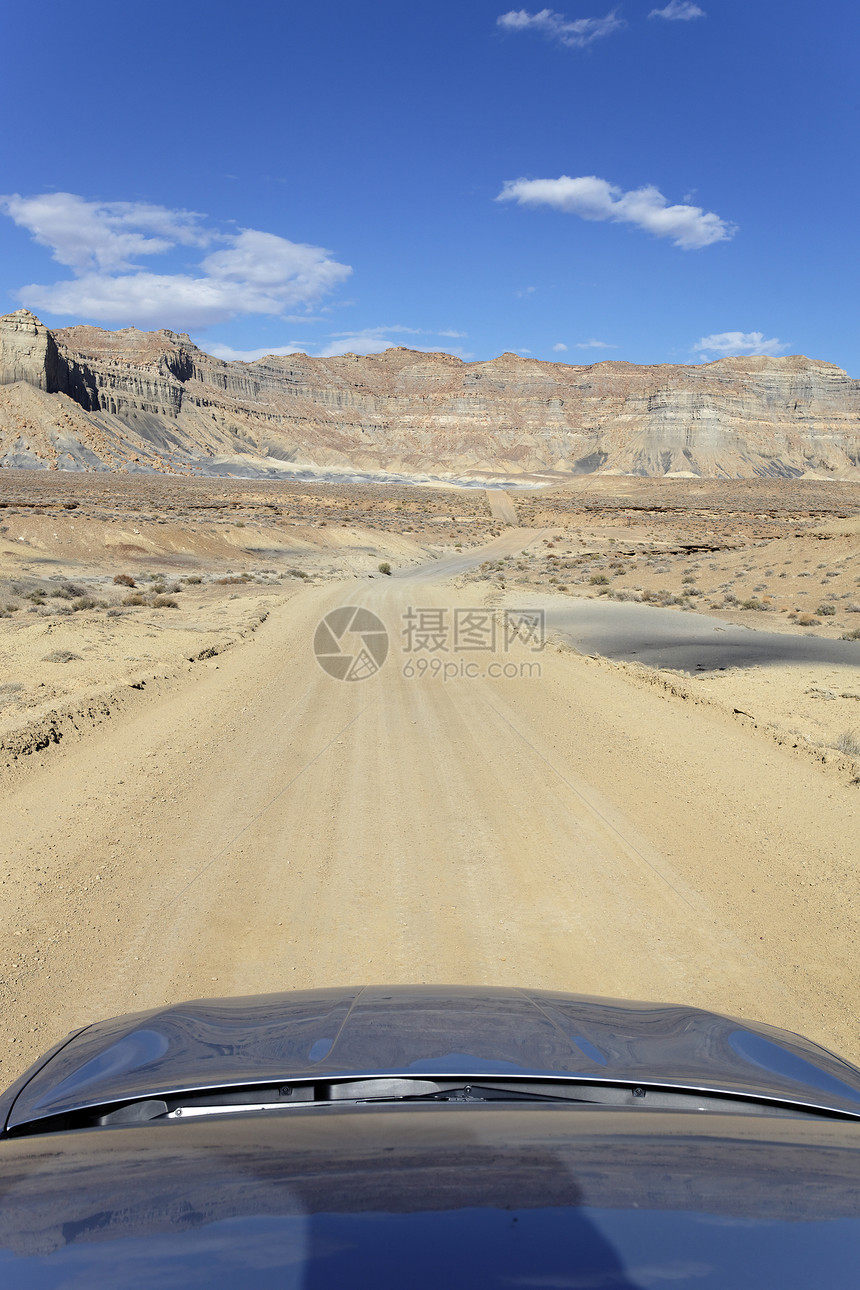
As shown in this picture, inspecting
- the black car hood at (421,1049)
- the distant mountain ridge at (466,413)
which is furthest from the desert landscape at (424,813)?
the distant mountain ridge at (466,413)

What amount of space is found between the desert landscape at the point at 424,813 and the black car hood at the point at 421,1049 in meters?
1.48

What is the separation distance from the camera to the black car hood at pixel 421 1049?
2297 mm

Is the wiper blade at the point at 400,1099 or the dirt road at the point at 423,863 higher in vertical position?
the wiper blade at the point at 400,1099

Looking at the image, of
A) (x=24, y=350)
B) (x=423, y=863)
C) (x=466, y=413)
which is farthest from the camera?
(x=466, y=413)

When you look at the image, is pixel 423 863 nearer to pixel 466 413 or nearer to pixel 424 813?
pixel 424 813

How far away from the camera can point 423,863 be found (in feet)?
20.0

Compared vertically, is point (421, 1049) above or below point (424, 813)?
above

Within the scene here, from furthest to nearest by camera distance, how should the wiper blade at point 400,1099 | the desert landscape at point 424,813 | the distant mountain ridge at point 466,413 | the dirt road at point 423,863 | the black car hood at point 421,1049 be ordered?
1. the distant mountain ridge at point 466,413
2. the desert landscape at point 424,813
3. the dirt road at point 423,863
4. the black car hood at point 421,1049
5. the wiper blade at point 400,1099

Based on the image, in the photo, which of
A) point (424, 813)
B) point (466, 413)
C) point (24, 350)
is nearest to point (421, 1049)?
point (424, 813)

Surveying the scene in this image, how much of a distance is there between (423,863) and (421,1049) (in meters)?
3.68

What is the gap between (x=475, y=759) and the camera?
8.59m

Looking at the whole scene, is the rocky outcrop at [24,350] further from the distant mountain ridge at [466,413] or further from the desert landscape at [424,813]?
the desert landscape at [424,813]

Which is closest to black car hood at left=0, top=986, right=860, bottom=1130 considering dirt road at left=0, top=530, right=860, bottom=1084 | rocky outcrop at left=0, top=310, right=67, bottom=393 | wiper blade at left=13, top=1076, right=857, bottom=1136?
wiper blade at left=13, top=1076, right=857, bottom=1136

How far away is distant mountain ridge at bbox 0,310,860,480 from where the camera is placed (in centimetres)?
13450
